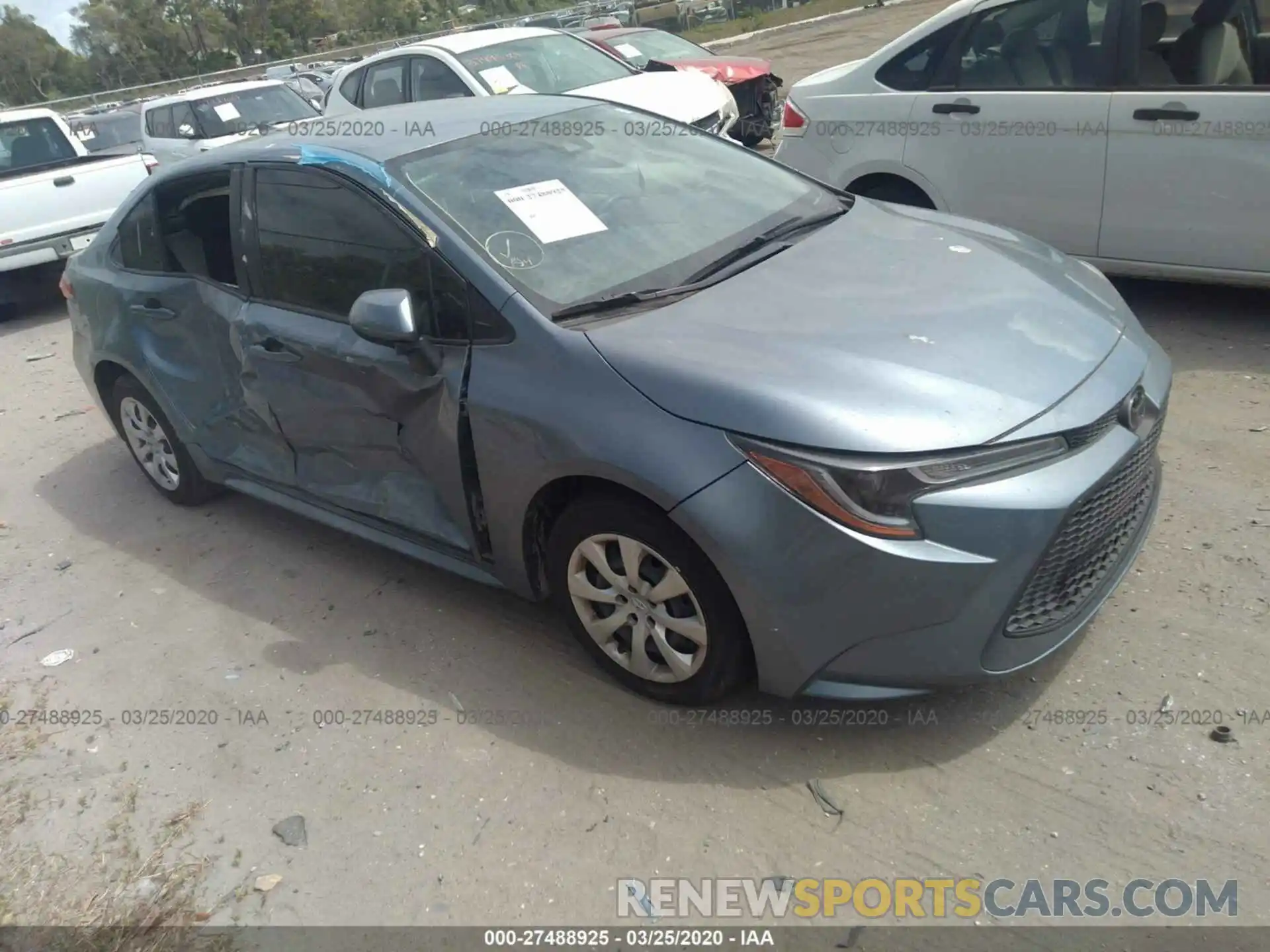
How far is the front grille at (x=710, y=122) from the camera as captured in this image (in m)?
9.18

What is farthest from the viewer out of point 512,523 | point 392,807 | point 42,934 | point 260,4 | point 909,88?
point 260,4

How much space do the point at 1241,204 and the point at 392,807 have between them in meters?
4.45

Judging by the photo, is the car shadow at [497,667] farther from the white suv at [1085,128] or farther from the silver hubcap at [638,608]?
the white suv at [1085,128]

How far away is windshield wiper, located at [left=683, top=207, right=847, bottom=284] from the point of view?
341 cm

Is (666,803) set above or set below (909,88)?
below

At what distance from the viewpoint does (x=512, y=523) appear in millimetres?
3312

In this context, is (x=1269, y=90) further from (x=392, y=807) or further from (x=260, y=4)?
(x=260, y=4)

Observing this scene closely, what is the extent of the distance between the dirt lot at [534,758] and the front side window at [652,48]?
Result: 924 cm

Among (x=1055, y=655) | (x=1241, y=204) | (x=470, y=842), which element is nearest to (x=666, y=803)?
(x=470, y=842)

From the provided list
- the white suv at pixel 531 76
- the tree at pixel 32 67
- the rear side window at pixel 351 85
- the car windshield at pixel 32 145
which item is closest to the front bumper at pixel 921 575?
the white suv at pixel 531 76

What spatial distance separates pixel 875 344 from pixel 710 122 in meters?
6.97

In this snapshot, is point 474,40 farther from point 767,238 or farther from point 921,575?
point 921,575

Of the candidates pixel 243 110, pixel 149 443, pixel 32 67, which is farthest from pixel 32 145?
pixel 32 67

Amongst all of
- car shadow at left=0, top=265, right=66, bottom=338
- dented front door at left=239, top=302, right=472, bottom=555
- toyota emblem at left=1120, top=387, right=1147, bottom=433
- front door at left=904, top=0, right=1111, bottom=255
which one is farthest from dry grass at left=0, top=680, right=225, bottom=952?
car shadow at left=0, top=265, right=66, bottom=338
